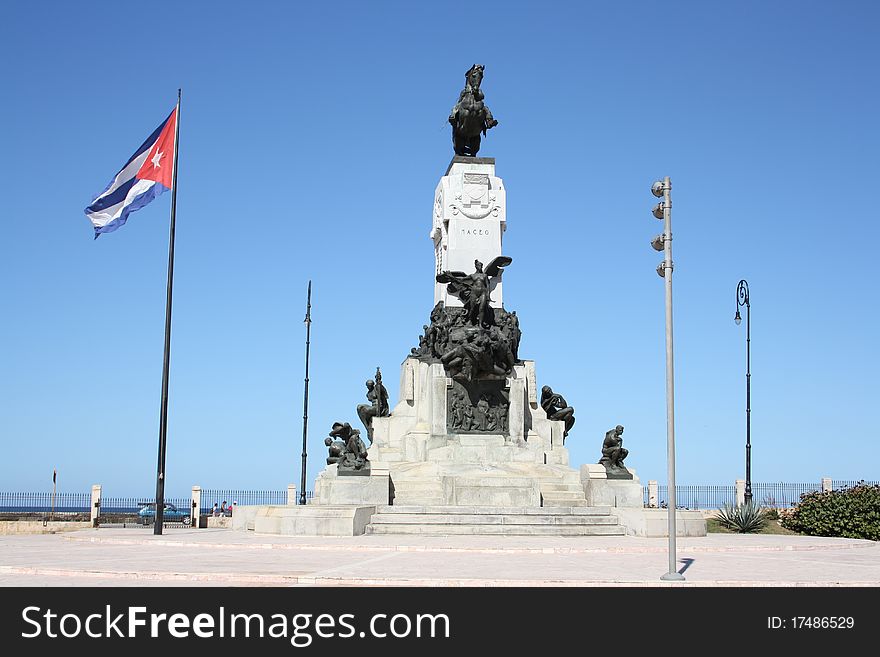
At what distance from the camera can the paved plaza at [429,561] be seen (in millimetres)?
12594

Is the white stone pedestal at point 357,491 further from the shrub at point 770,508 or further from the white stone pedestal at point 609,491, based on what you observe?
the shrub at point 770,508

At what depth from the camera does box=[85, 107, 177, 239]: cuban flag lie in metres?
26.5

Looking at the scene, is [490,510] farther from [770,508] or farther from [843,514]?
[770,508]

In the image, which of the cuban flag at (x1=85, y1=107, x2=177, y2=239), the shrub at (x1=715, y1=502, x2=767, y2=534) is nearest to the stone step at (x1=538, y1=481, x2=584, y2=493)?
the shrub at (x1=715, y1=502, x2=767, y2=534)

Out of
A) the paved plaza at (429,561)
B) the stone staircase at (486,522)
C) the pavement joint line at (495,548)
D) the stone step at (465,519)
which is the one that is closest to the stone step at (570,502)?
the stone staircase at (486,522)

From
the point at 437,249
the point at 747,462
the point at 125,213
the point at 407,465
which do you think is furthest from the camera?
the point at 747,462

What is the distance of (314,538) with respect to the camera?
21688 mm

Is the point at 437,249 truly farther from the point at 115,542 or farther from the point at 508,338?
→ the point at 115,542

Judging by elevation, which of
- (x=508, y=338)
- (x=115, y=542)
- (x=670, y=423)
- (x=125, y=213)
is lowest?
(x=115, y=542)

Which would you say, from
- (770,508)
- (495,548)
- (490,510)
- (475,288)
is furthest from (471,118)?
(495,548)

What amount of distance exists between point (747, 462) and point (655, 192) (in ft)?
92.9

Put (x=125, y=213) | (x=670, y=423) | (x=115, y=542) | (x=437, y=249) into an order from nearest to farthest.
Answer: (x=670, y=423) → (x=115, y=542) → (x=125, y=213) → (x=437, y=249)

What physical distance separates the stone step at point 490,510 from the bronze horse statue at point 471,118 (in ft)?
49.6
